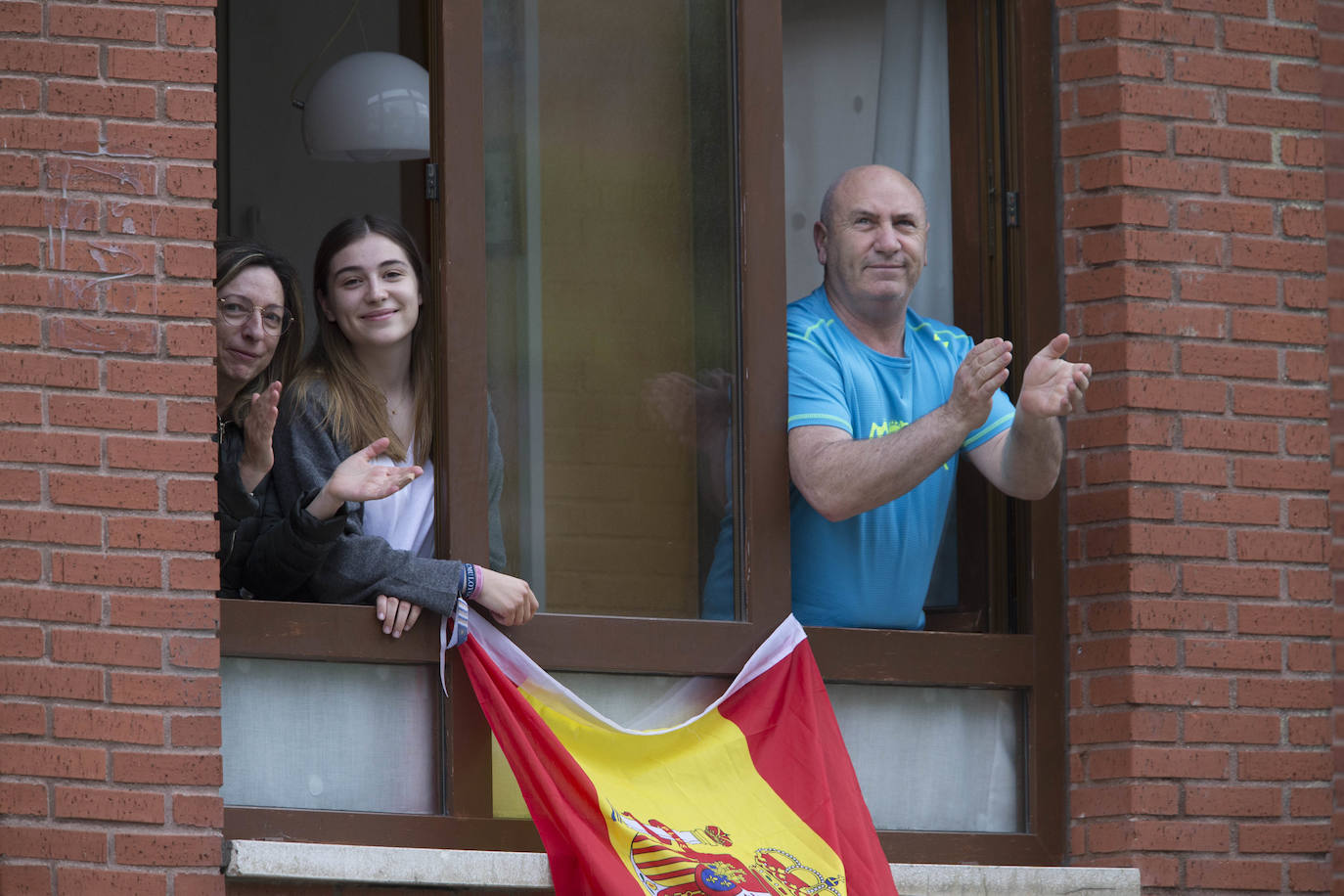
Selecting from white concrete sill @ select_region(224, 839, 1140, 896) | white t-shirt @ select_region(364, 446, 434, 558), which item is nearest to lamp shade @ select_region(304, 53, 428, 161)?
white t-shirt @ select_region(364, 446, 434, 558)

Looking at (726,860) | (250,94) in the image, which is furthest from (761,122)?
(250,94)

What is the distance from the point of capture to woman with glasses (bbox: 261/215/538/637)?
199 inches

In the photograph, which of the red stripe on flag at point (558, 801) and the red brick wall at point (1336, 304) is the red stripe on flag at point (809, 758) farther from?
the red brick wall at point (1336, 304)

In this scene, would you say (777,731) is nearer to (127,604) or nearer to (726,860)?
(726,860)

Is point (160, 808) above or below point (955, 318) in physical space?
below

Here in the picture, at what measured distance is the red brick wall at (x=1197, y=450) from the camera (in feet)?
18.4

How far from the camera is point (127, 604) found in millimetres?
4738

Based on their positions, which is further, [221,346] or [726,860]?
[221,346]

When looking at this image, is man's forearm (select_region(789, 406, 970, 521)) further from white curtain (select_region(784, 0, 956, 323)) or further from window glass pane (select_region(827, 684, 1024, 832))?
white curtain (select_region(784, 0, 956, 323))

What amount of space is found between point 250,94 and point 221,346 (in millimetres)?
2979

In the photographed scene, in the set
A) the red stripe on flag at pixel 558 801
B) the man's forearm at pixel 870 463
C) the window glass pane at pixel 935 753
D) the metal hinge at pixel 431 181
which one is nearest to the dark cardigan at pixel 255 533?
the red stripe on flag at pixel 558 801

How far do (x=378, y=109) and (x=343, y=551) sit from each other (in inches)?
59.7

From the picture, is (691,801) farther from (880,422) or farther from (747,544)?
(880,422)

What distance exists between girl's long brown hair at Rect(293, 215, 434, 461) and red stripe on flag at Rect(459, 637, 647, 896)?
684mm
